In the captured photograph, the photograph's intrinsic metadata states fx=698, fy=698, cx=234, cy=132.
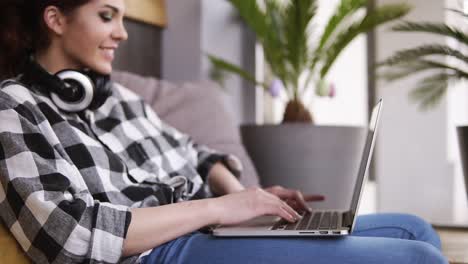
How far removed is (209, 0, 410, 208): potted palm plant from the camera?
2.97 m

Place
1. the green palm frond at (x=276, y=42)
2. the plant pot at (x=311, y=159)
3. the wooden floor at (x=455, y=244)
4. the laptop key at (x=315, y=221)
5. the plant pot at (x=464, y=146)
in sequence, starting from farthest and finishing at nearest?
the green palm frond at (x=276, y=42) → the plant pot at (x=311, y=159) → the plant pot at (x=464, y=146) → the wooden floor at (x=455, y=244) → the laptop key at (x=315, y=221)

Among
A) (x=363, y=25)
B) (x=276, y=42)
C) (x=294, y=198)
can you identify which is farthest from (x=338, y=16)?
(x=294, y=198)

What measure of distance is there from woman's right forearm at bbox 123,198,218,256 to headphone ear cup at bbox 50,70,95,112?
308mm

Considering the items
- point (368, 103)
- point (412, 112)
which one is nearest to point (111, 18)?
point (412, 112)

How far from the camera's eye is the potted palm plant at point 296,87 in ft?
9.76

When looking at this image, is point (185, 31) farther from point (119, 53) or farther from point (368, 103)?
point (368, 103)

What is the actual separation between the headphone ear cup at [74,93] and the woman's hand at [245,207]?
14.1 inches

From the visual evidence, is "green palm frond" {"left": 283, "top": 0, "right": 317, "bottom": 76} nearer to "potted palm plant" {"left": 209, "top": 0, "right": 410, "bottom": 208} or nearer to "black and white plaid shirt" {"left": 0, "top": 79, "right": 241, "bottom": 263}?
"potted palm plant" {"left": 209, "top": 0, "right": 410, "bottom": 208}

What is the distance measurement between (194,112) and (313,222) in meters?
0.98

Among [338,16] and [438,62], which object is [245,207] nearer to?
[438,62]

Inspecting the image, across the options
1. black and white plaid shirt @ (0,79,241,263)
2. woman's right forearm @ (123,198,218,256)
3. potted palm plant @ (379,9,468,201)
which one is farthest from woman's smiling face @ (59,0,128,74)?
potted palm plant @ (379,9,468,201)

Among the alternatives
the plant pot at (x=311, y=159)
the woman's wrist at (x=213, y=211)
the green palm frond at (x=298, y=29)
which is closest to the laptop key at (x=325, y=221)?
the woman's wrist at (x=213, y=211)

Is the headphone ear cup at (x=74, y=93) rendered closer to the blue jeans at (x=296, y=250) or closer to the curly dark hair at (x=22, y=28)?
the curly dark hair at (x=22, y=28)

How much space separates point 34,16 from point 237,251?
728 millimetres
